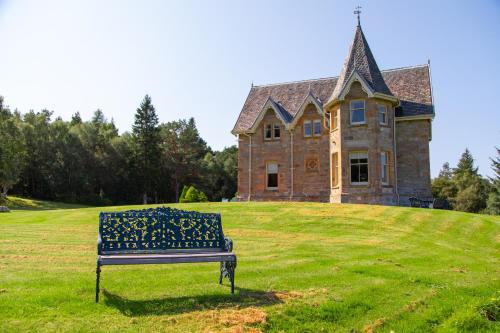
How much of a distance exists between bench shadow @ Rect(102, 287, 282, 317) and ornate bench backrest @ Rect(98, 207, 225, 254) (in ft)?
3.31

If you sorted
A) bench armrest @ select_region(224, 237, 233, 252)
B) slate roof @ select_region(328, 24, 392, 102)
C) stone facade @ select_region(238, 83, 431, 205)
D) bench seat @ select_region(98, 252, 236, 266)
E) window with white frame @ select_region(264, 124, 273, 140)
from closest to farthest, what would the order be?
bench seat @ select_region(98, 252, 236, 266), bench armrest @ select_region(224, 237, 233, 252), stone facade @ select_region(238, 83, 431, 205), slate roof @ select_region(328, 24, 392, 102), window with white frame @ select_region(264, 124, 273, 140)

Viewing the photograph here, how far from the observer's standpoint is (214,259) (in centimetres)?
749

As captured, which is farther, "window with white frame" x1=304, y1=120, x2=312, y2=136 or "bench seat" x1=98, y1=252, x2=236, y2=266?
"window with white frame" x1=304, y1=120, x2=312, y2=136

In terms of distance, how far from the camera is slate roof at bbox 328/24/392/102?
2775 centimetres

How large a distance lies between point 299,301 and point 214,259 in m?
1.64

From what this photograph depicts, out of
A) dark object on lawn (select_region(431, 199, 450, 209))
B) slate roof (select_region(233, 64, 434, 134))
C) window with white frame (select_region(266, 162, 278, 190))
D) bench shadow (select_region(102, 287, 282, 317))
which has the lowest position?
bench shadow (select_region(102, 287, 282, 317))

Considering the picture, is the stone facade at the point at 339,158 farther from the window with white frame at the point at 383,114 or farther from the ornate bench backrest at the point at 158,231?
the ornate bench backrest at the point at 158,231

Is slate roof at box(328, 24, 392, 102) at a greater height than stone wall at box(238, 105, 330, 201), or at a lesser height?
greater

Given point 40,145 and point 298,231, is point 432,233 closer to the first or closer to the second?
point 298,231

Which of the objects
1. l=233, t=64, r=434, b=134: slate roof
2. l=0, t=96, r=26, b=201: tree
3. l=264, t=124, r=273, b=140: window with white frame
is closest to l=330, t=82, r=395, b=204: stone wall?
l=233, t=64, r=434, b=134: slate roof

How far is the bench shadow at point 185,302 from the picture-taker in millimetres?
6383

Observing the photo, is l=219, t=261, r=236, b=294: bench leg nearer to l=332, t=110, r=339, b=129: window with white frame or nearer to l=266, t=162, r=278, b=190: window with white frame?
l=332, t=110, r=339, b=129: window with white frame

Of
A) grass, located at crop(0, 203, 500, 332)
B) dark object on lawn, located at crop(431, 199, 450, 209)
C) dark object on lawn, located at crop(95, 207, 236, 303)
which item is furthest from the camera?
dark object on lawn, located at crop(431, 199, 450, 209)

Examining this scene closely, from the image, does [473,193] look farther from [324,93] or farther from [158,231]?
[158,231]
